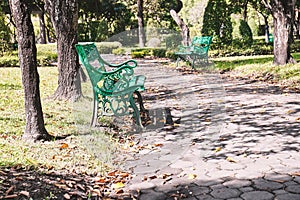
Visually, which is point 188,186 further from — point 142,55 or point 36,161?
point 142,55

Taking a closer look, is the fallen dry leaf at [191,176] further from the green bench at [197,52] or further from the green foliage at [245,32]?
the green foliage at [245,32]

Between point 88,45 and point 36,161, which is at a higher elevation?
point 88,45

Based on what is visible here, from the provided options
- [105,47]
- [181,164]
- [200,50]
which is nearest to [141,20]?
[105,47]

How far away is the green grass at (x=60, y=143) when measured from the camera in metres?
4.46

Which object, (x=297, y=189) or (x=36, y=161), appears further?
(x=36, y=161)

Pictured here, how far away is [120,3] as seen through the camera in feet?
129

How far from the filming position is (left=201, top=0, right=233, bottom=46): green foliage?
2166 cm

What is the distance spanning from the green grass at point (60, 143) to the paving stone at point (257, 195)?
4.92 ft

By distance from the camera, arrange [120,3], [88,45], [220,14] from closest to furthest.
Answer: [88,45]
[220,14]
[120,3]

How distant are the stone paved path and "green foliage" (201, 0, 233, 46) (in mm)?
12985

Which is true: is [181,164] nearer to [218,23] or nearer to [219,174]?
[219,174]

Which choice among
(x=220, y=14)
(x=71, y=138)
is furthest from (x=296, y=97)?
(x=220, y=14)

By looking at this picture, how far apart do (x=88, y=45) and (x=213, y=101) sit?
9.24 feet

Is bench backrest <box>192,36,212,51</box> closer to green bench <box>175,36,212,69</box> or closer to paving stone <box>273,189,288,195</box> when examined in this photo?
green bench <box>175,36,212,69</box>
